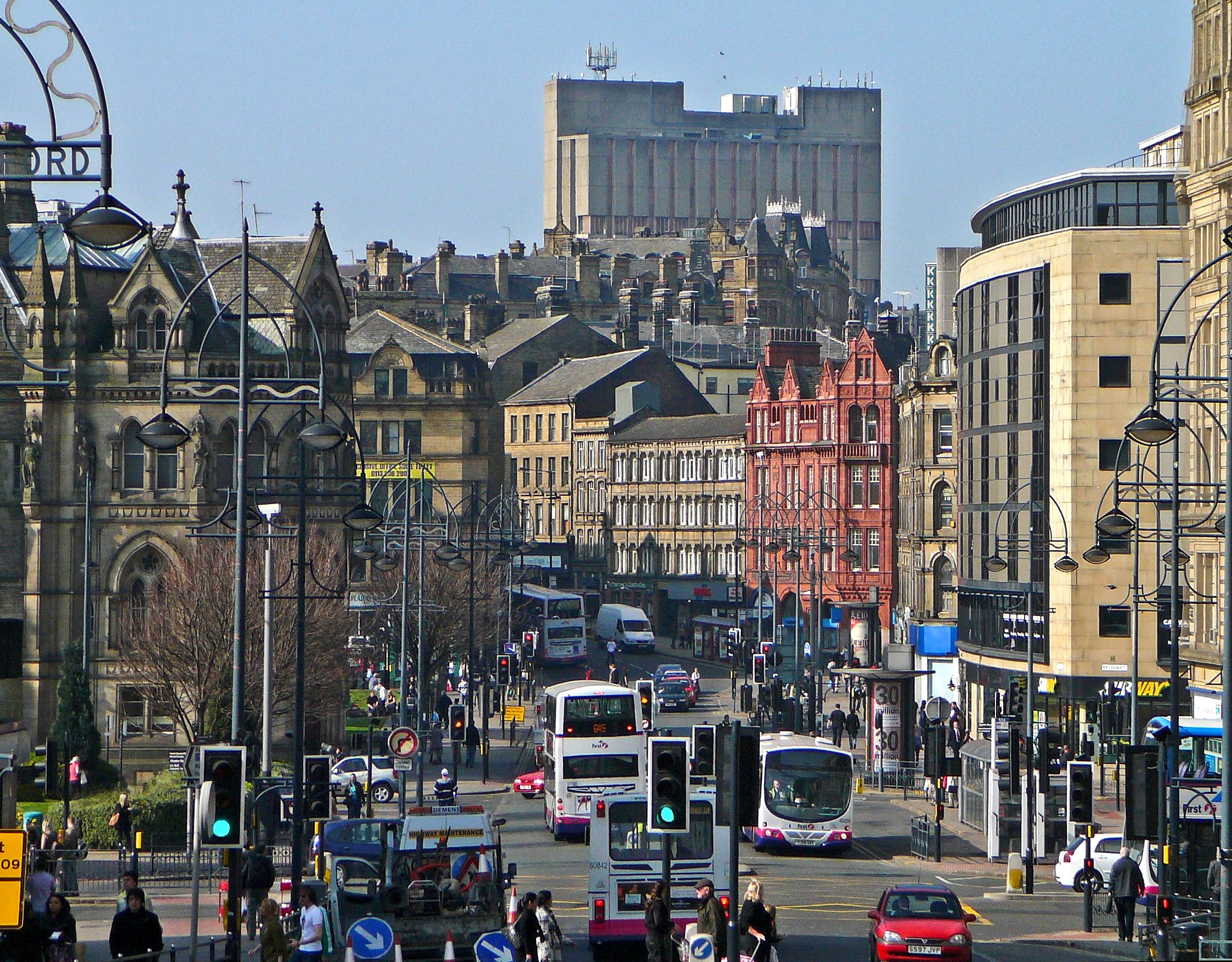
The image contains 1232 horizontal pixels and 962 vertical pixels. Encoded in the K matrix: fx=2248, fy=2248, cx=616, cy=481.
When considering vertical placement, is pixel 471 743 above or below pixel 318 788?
below

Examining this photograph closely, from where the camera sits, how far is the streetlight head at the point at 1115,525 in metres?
36.0

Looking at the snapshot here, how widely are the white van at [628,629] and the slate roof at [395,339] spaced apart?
17.0 m

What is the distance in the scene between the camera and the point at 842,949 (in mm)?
30766

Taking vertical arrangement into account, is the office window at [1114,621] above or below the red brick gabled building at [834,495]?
below

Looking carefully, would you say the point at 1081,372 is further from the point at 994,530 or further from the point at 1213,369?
the point at 1213,369

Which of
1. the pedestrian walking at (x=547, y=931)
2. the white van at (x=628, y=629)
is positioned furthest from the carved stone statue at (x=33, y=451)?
the white van at (x=628, y=629)

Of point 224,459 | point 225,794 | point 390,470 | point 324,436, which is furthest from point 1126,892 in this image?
point 390,470

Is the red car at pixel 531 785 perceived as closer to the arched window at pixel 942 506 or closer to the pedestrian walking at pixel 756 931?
the pedestrian walking at pixel 756 931

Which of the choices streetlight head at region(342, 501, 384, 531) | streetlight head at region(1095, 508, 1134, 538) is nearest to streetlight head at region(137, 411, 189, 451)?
streetlight head at region(342, 501, 384, 531)

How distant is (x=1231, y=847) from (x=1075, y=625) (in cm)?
5087

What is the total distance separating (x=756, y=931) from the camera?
25891mm

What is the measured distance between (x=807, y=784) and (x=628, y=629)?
6699 centimetres

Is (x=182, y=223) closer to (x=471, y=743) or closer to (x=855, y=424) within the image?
(x=471, y=743)

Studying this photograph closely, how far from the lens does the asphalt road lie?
103 feet
